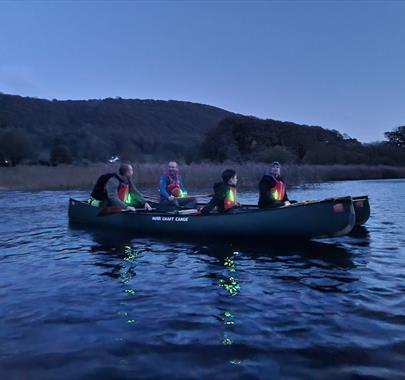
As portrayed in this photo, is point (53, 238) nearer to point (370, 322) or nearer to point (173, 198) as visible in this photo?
point (173, 198)

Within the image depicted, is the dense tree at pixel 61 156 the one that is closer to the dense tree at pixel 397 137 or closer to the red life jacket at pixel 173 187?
the red life jacket at pixel 173 187

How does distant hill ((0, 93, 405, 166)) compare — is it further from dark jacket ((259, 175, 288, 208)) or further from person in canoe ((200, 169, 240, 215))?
person in canoe ((200, 169, 240, 215))

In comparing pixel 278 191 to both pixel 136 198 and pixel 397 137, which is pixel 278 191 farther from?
pixel 397 137

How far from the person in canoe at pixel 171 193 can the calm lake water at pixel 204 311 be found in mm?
2663

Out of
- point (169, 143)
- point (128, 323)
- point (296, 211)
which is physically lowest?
point (128, 323)

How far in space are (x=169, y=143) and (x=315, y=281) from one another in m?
75.1

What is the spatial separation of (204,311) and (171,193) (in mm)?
6951

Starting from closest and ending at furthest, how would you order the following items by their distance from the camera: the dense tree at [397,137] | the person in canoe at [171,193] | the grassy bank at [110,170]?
the person in canoe at [171,193] < the grassy bank at [110,170] < the dense tree at [397,137]

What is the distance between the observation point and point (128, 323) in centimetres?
497

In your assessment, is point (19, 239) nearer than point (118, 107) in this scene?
Yes

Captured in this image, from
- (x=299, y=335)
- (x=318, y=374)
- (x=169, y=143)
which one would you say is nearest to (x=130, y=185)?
(x=299, y=335)

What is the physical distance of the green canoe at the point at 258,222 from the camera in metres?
8.45

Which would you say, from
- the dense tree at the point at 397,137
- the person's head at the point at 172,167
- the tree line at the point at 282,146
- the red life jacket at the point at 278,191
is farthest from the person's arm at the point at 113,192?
the dense tree at the point at 397,137

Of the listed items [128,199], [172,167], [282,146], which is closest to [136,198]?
[128,199]
